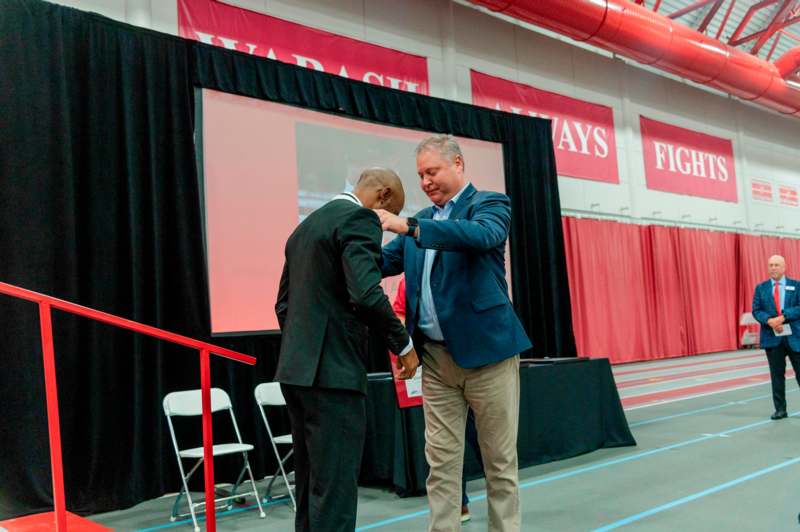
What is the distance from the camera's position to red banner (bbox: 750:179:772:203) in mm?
15556

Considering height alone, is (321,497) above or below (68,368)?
below

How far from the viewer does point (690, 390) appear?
28.6 ft

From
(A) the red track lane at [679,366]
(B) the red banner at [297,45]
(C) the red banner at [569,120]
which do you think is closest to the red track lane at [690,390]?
(A) the red track lane at [679,366]

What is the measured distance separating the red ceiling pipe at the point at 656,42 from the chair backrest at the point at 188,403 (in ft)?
18.7

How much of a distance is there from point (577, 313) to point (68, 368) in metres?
8.15

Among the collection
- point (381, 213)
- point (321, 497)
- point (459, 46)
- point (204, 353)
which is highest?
point (459, 46)

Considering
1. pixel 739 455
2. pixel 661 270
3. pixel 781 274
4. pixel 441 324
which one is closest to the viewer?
pixel 441 324

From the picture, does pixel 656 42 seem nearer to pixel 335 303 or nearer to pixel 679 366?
pixel 679 366

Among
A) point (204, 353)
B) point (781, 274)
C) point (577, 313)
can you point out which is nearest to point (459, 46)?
point (577, 313)

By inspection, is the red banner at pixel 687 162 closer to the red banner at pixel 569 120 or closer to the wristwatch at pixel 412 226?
the red banner at pixel 569 120

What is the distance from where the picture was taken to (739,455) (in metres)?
4.71

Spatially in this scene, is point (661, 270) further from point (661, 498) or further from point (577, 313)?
point (661, 498)

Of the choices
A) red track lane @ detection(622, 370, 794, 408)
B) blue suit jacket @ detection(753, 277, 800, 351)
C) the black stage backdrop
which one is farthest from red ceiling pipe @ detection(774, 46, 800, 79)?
the black stage backdrop

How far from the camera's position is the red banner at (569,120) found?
9930 millimetres
